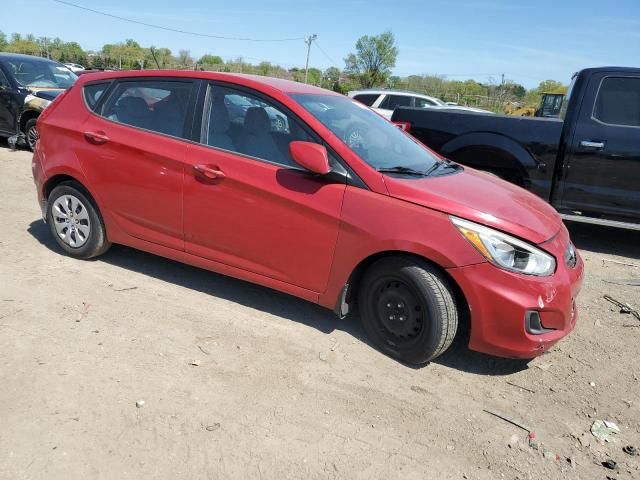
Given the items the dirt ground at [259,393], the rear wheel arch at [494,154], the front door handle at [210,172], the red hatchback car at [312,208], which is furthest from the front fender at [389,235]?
the rear wheel arch at [494,154]

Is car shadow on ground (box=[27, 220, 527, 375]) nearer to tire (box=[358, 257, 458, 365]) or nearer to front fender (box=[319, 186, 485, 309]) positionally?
tire (box=[358, 257, 458, 365])

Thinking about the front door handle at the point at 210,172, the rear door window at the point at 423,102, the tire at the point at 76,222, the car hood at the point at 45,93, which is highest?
the rear door window at the point at 423,102

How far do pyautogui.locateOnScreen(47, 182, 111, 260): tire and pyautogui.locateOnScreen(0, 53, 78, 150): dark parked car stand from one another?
586 cm

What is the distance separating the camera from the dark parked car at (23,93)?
31.4 ft

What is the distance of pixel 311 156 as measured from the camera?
331 centimetres

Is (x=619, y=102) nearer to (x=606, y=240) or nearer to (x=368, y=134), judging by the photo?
(x=606, y=240)

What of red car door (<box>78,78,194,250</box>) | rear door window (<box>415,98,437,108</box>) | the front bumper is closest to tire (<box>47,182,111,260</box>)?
red car door (<box>78,78,194,250</box>)

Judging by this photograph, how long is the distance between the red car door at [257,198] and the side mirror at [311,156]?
0.14 metres

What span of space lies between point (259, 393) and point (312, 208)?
1186 millimetres

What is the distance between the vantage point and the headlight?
10.1 ft

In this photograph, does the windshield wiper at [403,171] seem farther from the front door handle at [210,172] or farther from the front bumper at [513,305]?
the front door handle at [210,172]

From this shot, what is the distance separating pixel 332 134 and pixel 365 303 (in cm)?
113

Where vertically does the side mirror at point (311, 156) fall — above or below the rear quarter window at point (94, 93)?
below

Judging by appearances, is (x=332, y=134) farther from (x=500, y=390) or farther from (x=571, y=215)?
(x=571, y=215)
